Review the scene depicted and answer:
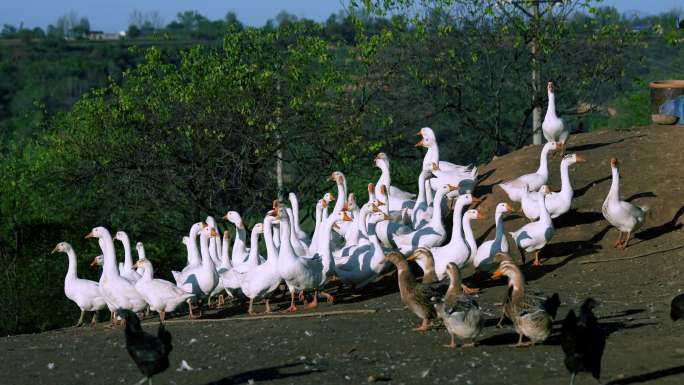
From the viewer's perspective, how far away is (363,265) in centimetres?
1603

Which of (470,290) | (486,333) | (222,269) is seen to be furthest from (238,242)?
(486,333)

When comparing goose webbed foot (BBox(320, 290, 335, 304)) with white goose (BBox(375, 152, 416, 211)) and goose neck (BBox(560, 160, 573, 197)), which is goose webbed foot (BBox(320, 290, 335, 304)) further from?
goose neck (BBox(560, 160, 573, 197))

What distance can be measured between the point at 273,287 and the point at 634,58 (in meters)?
17.1

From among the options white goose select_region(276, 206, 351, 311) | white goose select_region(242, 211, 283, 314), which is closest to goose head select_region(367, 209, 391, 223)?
white goose select_region(276, 206, 351, 311)

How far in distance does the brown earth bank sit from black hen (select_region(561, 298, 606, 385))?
31.4 inches

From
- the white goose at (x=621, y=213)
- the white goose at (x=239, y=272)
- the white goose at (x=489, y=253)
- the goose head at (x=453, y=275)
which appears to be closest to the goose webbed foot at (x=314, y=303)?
the white goose at (x=239, y=272)

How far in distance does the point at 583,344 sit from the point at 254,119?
15.0m

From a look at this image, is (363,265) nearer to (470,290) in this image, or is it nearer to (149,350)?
(470,290)

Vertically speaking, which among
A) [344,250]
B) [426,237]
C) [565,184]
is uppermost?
[565,184]

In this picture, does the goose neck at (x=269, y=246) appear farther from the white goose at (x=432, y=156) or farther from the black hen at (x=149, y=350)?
the black hen at (x=149, y=350)

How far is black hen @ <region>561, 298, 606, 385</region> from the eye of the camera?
31.4ft

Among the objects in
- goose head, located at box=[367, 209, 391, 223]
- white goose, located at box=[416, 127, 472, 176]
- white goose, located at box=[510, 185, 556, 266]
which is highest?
white goose, located at box=[416, 127, 472, 176]

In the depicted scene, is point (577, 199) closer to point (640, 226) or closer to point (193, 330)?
point (640, 226)

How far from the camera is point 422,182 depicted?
64.1ft
